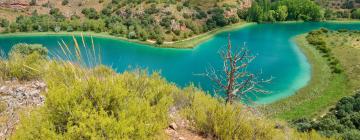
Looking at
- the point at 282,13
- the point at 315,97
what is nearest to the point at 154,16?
the point at 282,13

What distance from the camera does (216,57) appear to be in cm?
9150

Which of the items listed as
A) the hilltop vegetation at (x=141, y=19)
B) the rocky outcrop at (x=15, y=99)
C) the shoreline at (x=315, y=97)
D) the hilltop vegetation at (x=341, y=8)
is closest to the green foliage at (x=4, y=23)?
the hilltop vegetation at (x=141, y=19)

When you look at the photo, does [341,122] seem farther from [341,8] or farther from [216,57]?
[341,8]

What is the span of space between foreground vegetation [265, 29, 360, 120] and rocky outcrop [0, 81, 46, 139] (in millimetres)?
39731

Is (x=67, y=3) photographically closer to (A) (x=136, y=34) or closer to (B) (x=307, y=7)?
(A) (x=136, y=34)

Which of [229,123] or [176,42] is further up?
[229,123]

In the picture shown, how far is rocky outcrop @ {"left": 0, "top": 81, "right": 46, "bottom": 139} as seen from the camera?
15.5 m

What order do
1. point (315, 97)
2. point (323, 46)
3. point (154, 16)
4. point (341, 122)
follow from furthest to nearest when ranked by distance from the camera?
point (154, 16) → point (323, 46) → point (315, 97) → point (341, 122)

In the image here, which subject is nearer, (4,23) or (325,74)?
(325,74)

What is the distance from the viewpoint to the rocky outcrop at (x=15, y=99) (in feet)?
50.8

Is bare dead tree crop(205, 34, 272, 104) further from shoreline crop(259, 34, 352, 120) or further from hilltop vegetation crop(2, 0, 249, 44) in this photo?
hilltop vegetation crop(2, 0, 249, 44)

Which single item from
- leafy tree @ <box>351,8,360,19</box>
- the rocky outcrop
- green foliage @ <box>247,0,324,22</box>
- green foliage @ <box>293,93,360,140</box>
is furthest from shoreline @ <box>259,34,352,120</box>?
leafy tree @ <box>351,8,360,19</box>

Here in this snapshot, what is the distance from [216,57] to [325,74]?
26.4 metres

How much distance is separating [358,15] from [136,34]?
88.7 meters
